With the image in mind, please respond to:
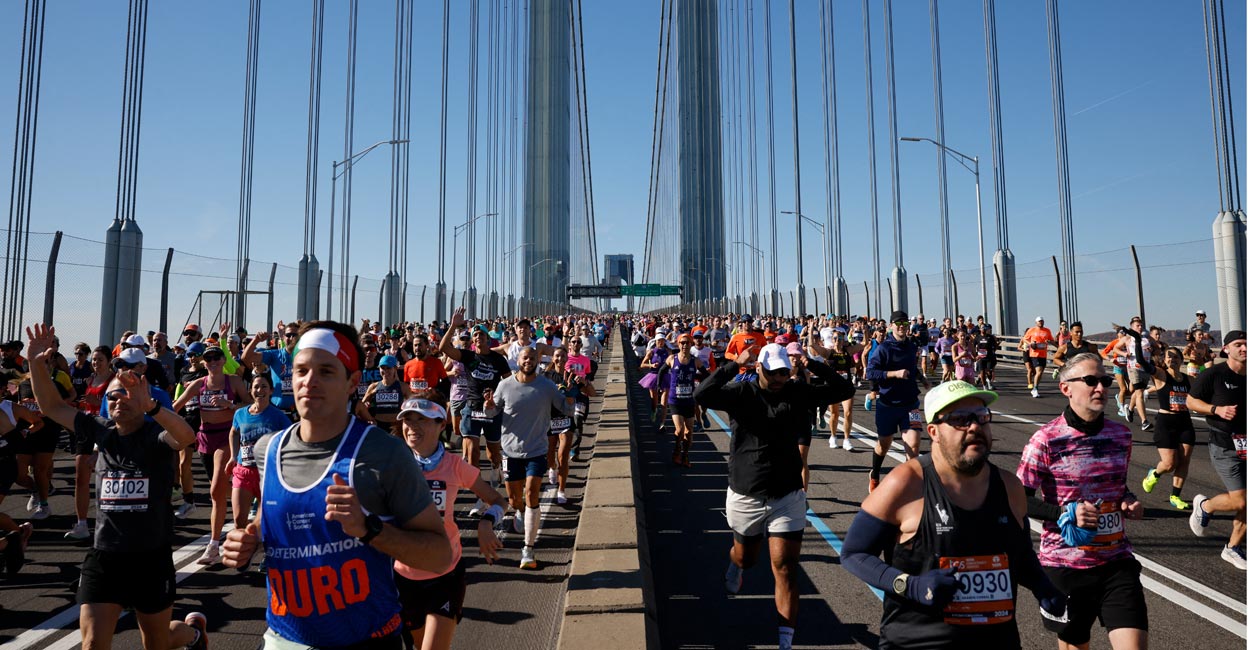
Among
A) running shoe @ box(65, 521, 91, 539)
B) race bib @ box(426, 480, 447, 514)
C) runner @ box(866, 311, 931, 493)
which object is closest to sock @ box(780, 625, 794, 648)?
race bib @ box(426, 480, 447, 514)

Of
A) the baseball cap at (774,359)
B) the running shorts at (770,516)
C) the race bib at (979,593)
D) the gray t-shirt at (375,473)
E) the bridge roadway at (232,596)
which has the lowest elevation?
the bridge roadway at (232,596)

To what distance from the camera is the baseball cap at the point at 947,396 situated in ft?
8.68

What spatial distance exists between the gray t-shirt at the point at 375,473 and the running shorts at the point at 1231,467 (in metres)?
6.58

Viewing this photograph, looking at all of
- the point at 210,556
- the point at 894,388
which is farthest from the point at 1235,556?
the point at 210,556

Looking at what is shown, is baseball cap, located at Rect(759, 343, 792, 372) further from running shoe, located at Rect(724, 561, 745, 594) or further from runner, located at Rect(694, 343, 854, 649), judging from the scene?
running shoe, located at Rect(724, 561, 745, 594)

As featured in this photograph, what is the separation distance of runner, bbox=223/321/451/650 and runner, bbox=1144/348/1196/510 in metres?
7.90

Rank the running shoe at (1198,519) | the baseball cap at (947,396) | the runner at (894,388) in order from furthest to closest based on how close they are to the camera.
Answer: the runner at (894,388)
the running shoe at (1198,519)
the baseball cap at (947,396)

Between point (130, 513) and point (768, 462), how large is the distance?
3557 mm

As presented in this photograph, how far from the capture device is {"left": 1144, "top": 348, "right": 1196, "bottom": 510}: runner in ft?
24.1

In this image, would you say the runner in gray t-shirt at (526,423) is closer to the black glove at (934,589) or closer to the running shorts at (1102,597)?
the running shorts at (1102,597)

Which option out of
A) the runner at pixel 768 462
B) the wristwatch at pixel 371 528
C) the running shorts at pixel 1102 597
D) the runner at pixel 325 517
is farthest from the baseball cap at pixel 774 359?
the wristwatch at pixel 371 528

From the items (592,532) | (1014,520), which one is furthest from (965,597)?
(592,532)

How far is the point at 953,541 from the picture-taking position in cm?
255

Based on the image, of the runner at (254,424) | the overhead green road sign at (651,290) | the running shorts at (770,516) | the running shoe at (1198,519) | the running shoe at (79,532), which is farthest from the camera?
the overhead green road sign at (651,290)
